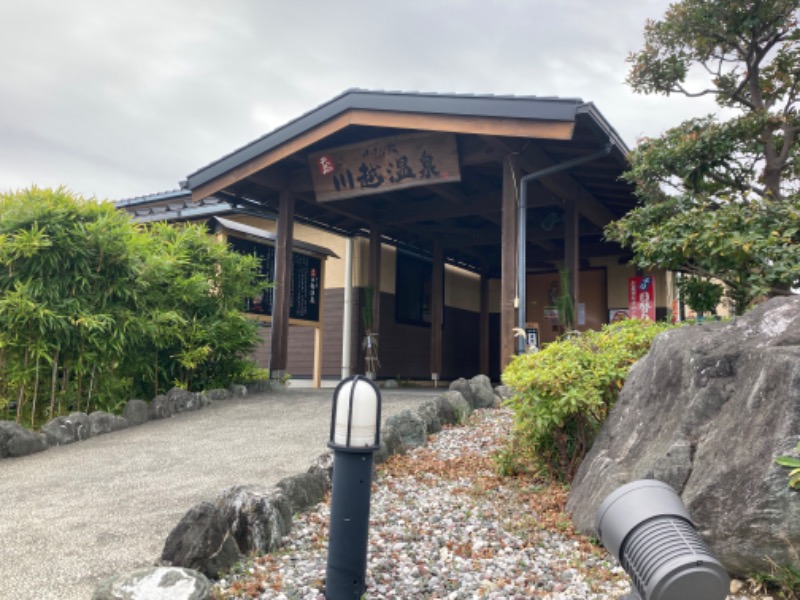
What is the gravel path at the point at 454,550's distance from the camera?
8.71 ft

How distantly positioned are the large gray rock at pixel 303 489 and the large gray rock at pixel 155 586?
1002mm

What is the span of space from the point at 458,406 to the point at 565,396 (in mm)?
2354

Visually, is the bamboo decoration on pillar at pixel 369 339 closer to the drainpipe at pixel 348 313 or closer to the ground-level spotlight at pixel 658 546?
the drainpipe at pixel 348 313

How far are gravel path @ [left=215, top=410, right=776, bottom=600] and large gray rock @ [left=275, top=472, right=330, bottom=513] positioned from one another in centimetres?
7

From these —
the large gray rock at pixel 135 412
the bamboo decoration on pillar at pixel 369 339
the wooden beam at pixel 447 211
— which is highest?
the wooden beam at pixel 447 211

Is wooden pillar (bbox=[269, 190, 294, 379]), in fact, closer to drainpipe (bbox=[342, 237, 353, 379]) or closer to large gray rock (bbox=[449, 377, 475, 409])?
drainpipe (bbox=[342, 237, 353, 379])

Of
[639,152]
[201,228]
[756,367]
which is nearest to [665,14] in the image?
[639,152]

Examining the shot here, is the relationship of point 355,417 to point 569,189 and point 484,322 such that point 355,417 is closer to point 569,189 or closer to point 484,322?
point 569,189

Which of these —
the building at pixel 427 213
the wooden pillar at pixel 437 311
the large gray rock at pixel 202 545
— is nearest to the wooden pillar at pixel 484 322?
the building at pixel 427 213

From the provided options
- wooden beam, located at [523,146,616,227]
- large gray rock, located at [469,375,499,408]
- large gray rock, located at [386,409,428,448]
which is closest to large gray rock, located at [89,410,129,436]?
large gray rock, located at [386,409,428,448]

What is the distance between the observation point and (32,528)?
3.43 meters

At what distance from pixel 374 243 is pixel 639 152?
19.4 ft

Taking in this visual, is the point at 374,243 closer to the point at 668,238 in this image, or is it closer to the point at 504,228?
the point at 504,228

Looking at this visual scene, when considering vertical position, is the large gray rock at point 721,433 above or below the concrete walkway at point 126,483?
above
